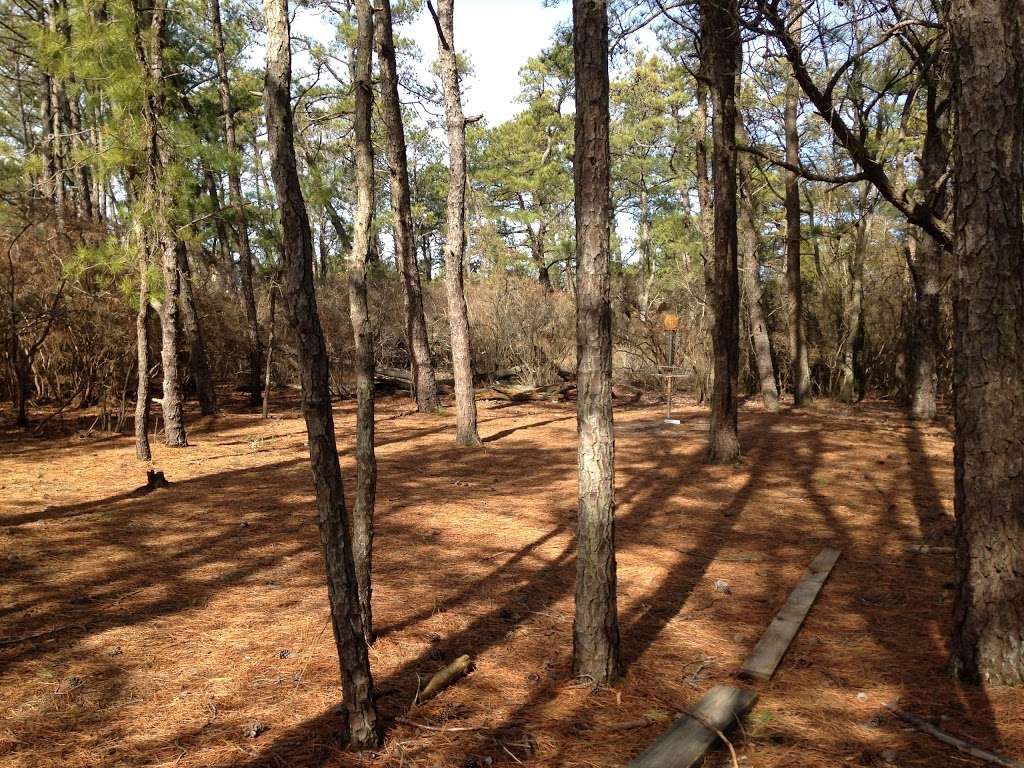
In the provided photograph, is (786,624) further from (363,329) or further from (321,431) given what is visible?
(363,329)

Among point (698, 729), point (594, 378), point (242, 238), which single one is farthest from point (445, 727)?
point (242, 238)

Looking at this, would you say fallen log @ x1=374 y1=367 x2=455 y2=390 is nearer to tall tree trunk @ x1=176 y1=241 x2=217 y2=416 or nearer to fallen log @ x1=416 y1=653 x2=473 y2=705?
tall tree trunk @ x1=176 y1=241 x2=217 y2=416

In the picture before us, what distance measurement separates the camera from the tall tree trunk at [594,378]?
3223 mm

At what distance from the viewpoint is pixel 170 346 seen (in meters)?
9.45

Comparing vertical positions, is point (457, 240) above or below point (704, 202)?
below

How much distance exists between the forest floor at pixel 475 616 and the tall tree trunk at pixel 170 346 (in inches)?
72.4

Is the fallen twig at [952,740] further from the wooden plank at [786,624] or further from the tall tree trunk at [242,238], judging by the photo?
the tall tree trunk at [242,238]

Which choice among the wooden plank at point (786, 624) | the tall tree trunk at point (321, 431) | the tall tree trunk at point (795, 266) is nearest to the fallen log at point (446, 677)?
the tall tree trunk at point (321, 431)

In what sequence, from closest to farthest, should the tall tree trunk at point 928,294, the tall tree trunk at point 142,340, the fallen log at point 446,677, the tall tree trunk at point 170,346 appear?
the fallen log at point 446,677 < the tall tree trunk at point 142,340 < the tall tree trunk at point 170,346 < the tall tree trunk at point 928,294

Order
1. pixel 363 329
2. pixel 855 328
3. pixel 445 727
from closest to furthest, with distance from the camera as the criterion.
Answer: pixel 445 727
pixel 363 329
pixel 855 328

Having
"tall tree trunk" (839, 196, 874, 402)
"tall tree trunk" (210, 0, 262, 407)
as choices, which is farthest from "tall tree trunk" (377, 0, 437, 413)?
"tall tree trunk" (839, 196, 874, 402)

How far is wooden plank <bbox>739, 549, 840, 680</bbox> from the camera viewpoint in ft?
11.0

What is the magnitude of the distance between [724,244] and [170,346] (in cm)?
757

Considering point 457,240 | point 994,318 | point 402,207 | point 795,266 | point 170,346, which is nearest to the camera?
point 994,318
